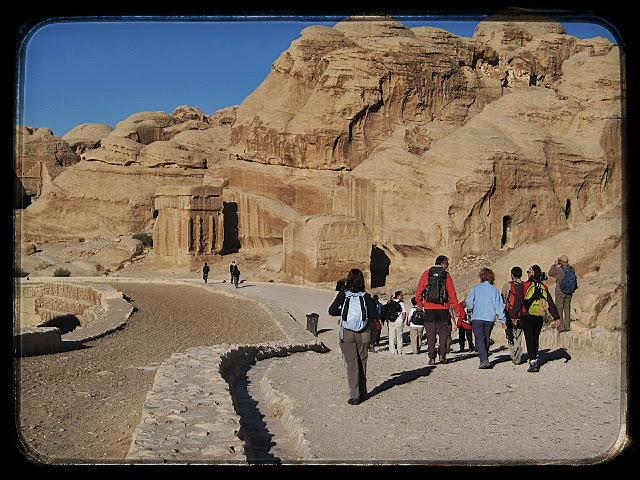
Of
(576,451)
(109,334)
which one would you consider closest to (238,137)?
(109,334)

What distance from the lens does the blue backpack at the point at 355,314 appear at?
25.3 ft

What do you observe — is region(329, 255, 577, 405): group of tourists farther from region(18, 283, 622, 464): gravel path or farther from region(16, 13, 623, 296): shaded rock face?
region(16, 13, 623, 296): shaded rock face

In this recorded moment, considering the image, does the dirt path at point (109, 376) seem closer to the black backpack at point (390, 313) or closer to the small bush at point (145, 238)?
the black backpack at point (390, 313)

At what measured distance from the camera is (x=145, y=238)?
4438 centimetres

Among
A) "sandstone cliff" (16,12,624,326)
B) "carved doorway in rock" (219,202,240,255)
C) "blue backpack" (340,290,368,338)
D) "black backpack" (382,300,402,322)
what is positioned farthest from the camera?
"carved doorway in rock" (219,202,240,255)

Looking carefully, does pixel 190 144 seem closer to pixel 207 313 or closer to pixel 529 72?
pixel 529 72

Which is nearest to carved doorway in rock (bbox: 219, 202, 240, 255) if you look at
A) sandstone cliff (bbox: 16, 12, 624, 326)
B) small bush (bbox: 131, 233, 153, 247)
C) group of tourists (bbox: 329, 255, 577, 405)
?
sandstone cliff (bbox: 16, 12, 624, 326)

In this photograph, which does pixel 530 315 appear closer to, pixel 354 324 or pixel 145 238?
pixel 354 324

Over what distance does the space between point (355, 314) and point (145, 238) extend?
3819 cm

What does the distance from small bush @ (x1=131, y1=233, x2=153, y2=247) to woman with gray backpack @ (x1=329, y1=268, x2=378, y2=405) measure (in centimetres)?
3662

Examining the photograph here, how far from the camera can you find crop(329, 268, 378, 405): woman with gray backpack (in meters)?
7.73

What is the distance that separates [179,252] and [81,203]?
1530 centimetres

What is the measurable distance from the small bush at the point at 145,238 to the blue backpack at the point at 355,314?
36.7 metres

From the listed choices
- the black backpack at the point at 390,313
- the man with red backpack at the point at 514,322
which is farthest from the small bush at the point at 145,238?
the man with red backpack at the point at 514,322
